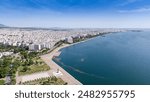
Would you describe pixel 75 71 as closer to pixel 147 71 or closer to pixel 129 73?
pixel 129 73

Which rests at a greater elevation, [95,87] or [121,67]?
[95,87]

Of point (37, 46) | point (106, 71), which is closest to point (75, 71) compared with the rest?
point (106, 71)

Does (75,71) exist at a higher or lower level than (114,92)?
lower

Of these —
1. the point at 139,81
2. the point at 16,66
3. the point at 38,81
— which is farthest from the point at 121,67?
the point at 16,66

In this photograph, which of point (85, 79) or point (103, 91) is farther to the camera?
point (85, 79)

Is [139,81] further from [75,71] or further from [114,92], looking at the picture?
[114,92]

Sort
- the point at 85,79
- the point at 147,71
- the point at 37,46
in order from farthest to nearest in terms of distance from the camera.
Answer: the point at 37,46, the point at 147,71, the point at 85,79

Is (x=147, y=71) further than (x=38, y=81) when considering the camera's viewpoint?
Yes

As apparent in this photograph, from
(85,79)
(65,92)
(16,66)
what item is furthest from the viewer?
(16,66)

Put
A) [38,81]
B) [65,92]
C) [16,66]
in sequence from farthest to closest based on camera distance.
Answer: [16,66], [38,81], [65,92]
